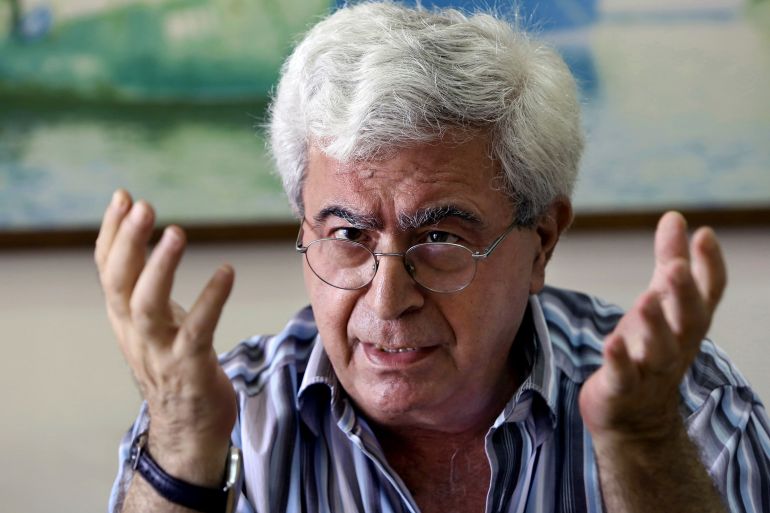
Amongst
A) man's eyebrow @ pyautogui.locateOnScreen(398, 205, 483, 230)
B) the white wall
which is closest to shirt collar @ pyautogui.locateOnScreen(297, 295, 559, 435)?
man's eyebrow @ pyautogui.locateOnScreen(398, 205, 483, 230)

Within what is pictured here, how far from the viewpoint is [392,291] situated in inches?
51.2

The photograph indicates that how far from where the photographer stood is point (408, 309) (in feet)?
4.33

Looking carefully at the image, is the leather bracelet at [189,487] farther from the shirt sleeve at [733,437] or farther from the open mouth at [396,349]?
the shirt sleeve at [733,437]

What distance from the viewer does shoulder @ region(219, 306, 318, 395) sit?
1536mm

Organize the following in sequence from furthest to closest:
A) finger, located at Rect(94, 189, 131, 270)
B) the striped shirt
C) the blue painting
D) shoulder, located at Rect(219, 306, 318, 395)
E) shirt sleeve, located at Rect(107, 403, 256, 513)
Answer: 1. the blue painting
2. shoulder, located at Rect(219, 306, 318, 395)
3. the striped shirt
4. shirt sleeve, located at Rect(107, 403, 256, 513)
5. finger, located at Rect(94, 189, 131, 270)

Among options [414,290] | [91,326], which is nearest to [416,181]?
[414,290]

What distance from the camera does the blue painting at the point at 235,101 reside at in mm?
2045

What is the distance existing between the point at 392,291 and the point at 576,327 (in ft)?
1.72

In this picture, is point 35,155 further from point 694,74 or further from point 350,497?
point 694,74

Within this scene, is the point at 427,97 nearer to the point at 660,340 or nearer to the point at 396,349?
the point at 396,349

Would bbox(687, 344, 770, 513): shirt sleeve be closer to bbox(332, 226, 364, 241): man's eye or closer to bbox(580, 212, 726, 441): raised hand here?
bbox(580, 212, 726, 441): raised hand

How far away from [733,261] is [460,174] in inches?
43.2

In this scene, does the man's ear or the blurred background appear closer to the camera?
the man's ear

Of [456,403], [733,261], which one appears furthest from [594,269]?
[456,403]
